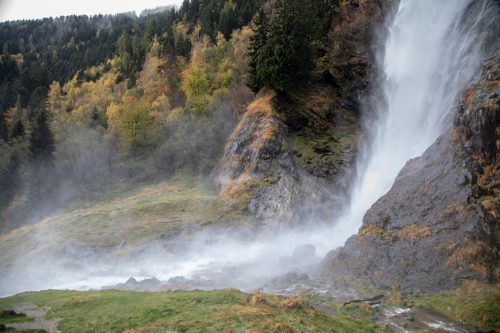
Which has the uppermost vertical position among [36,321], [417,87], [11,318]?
[417,87]

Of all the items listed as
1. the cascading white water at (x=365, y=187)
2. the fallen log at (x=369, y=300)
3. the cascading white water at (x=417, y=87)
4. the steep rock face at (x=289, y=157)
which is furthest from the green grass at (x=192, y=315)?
the steep rock face at (x=289, y=157)

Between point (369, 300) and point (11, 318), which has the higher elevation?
point (11, 318)

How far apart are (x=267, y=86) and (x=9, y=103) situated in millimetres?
81118

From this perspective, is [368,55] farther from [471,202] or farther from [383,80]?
[471,202]

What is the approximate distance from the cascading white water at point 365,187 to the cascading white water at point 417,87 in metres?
0.11

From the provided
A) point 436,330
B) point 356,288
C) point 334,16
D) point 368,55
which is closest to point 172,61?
point 334,16

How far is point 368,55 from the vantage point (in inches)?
1959

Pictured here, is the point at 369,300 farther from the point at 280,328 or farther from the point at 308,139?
the point at 308,139

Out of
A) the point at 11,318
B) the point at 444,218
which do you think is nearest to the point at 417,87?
the point at 444,218

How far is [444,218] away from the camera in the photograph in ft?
77.9

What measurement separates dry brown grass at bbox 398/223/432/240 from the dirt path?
19.2 metres

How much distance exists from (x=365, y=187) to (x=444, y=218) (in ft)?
48.2

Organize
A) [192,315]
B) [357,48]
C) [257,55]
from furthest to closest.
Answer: [357,48] < [257,55] < [192,315]

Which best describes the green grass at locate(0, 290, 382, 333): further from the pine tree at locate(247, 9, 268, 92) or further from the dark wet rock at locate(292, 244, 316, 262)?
the pine tree at locate(247, 9, 268, 92)
